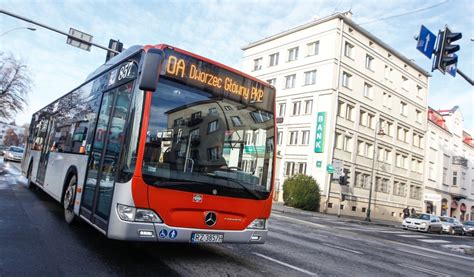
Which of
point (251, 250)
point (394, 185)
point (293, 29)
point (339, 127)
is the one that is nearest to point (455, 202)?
point (394, 185)

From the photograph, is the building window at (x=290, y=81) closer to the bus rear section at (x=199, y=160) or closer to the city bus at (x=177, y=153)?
the city bus at (x=177, y=153)

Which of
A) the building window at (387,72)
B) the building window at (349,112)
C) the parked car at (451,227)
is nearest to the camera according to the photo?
the parked car at (451,227)

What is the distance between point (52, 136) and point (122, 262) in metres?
6.84

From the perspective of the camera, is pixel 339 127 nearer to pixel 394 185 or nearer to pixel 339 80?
pixel 339 80

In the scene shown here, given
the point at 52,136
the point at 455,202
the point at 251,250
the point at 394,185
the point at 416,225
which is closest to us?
the point at 251,250

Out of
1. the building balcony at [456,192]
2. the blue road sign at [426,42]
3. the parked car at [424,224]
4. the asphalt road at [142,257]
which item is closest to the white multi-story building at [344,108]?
the parked car at [424,224]

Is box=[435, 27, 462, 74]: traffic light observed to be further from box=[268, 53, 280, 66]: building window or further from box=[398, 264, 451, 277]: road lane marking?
box=[268, 53, 280, 66]: building window

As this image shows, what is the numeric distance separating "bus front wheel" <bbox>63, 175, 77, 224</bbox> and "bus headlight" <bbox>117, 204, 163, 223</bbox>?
8.65 feet

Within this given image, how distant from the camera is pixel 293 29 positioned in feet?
134

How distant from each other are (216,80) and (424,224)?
2808 cm

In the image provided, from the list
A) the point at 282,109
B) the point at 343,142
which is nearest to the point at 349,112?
the point at 343,142

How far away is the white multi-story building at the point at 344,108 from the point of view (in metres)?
36.4

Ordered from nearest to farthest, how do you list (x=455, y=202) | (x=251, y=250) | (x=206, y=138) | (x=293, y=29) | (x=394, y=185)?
(x=206, y=138), (x=251, y=250), (x=293, y=29), (x=394, y=185), (x=455, y=202)

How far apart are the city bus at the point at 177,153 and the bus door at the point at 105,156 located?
2 centimetres
